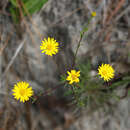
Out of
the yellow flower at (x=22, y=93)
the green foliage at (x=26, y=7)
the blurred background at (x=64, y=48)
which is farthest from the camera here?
the blurred background at (x=64, y=48)

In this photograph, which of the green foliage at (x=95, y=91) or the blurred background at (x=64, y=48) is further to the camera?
the blurred background at (x=64, y=48)

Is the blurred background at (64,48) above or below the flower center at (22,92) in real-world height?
above

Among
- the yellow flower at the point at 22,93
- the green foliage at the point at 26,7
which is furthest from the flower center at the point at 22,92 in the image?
the green foliage at the point at 26,7

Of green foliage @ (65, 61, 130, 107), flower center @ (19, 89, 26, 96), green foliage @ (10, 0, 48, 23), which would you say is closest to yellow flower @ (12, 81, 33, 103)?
flower center @ (19, 89, 26, 96)

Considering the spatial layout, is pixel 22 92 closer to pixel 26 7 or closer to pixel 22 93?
pixel 22 93

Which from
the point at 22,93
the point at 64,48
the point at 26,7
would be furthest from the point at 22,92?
the point at 26,7

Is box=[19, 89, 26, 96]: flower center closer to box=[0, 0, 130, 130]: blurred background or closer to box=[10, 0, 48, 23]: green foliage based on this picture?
box=[0, 0, 130, 130]: blurred background

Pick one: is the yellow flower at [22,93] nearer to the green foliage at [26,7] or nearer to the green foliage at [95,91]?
the green foliage at [95,91]

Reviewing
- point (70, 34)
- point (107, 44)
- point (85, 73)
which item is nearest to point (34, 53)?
point (70, 34)

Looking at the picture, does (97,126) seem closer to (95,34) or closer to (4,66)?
(95,34)

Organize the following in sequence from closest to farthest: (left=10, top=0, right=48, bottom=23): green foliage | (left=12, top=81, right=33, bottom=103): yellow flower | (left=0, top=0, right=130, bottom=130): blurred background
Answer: (left=12, top=81, right=33, bottom=103): yellow flower → (left=10, top=0, right=48, bottom=23): green foliage → (left=0, top=0, right=130, bottom=130): blurred background
